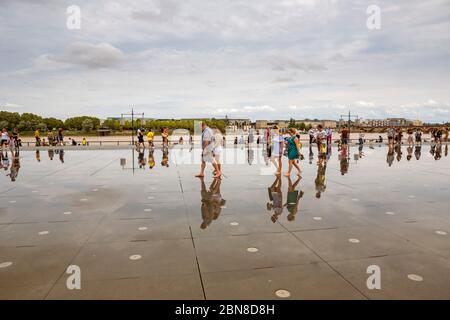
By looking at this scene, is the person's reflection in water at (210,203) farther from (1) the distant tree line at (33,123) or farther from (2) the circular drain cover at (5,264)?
(1) the distant tree line at (33,123)

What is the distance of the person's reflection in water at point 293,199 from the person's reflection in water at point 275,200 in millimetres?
173

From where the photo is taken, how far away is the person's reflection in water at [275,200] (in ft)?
19.5

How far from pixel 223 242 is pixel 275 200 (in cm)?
277

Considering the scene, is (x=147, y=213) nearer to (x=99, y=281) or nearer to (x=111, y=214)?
(x=111, y=214)

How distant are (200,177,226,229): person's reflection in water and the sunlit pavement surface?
0.02 meters

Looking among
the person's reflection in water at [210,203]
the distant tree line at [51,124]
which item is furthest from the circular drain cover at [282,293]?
the distant tree line at [51,124]

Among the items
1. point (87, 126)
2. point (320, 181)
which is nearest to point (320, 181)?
point (320, 181)

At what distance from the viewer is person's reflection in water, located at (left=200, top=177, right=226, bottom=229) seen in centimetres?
566

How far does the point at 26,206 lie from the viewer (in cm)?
658

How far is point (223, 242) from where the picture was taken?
4.49 m
